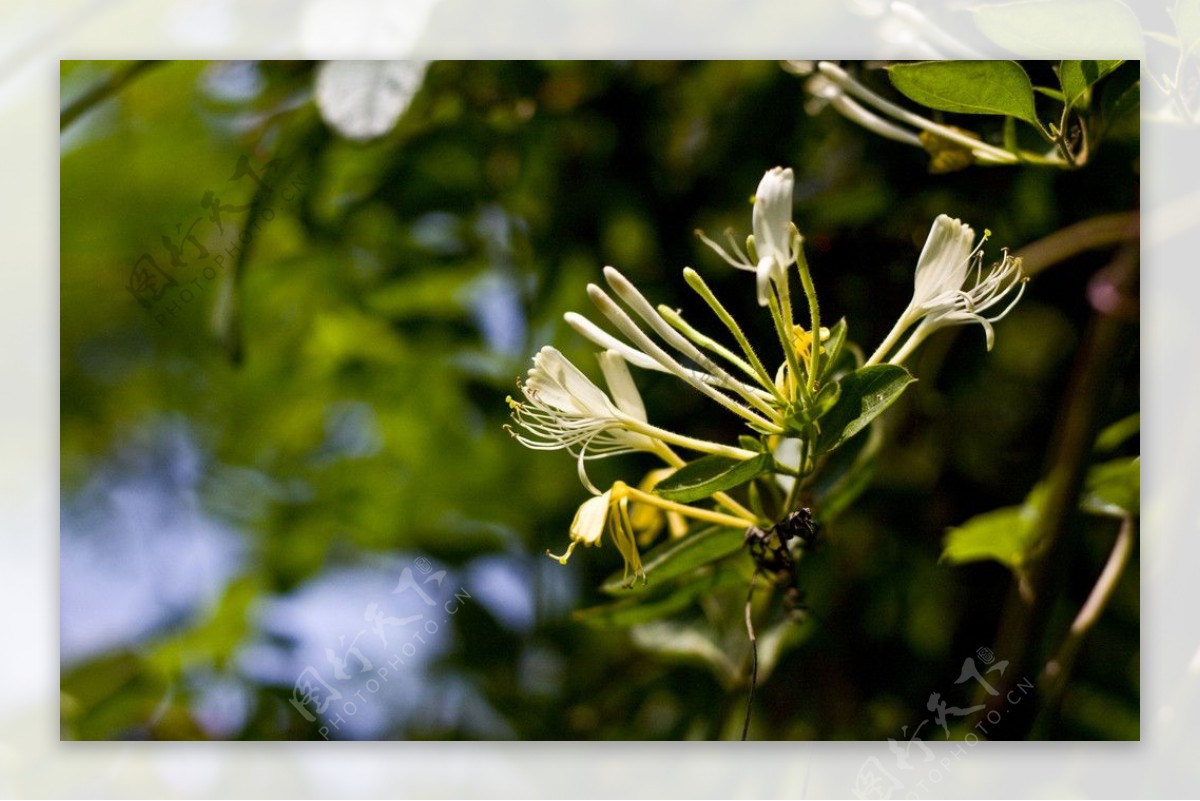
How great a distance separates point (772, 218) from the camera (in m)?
0.64


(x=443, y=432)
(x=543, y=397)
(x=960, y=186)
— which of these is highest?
(x=960, y=186)

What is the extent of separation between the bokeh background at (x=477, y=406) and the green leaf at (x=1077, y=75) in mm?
222

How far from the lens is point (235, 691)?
43.8 inches

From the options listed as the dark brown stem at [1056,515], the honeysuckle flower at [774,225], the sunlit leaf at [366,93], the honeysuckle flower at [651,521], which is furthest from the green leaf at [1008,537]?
the sunlit leaf at [366,93]

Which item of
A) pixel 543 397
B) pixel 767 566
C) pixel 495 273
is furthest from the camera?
pixel 495 273

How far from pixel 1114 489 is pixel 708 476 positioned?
57 centimetres

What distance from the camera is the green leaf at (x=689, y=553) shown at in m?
0.86

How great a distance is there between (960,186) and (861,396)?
57cm

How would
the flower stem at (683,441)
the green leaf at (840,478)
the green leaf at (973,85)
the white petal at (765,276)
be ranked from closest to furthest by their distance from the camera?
the white petal at (765,276)
the flower stem at (683,441)
the green leaf at (973,85)
the green leaf at (840,478)

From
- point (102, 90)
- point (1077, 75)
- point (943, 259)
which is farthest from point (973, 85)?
point (102, 90)

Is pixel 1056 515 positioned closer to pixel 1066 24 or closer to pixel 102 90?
pixel 1066 24

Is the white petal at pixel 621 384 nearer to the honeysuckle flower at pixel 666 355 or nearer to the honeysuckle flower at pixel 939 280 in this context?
the honeysuckle flower at pixel 666 355

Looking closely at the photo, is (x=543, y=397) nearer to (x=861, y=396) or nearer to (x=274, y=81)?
(x=861, y=396)

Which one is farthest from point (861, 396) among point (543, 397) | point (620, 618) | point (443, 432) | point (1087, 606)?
point (443, 432)
